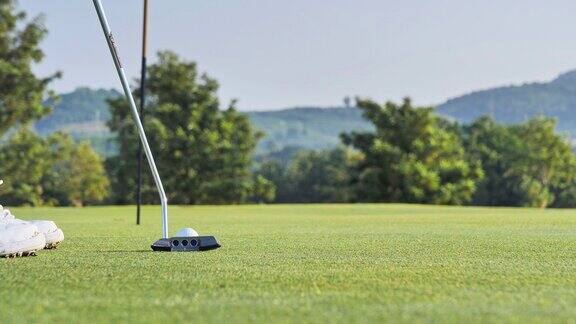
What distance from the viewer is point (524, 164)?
72812 millimetres

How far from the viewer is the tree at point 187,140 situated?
51.0 m

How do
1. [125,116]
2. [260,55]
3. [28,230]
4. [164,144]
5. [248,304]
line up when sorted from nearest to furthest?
[248,304], [28,230], [164,144], [125,116], [260,55]

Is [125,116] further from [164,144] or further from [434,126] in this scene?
[434,126]

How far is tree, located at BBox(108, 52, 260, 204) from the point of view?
51.0 m

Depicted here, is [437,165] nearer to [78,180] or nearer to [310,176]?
[78,180]

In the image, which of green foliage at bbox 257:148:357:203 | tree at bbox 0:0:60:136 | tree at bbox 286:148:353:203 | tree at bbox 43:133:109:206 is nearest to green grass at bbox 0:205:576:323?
tree at bbox 0:0:60:136

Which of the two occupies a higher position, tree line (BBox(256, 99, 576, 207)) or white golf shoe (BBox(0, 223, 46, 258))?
tree line (BBox(256, 99, 576, 207))

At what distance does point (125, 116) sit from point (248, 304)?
51.7 meters

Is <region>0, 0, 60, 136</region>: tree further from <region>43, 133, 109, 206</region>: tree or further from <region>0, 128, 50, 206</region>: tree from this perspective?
<region>43, 133, 109, 206</region>: tree

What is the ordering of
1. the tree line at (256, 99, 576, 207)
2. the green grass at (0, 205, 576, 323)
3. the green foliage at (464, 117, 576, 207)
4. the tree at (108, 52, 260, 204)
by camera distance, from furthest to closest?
the green foliage at (464, 117, 576, 207) → the tree line at (256, 99, 576, 207) → the tree at (108, 52, 260, 204) → the green grass at (0, 205, 576, 323)

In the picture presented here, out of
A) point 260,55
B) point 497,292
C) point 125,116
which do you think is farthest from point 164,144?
point 497,292

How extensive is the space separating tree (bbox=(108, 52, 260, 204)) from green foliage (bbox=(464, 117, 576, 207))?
25.0m

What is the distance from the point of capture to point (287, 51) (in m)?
69.9

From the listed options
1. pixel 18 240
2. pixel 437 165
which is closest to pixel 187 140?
pixel 437 165
